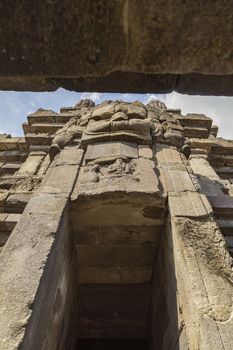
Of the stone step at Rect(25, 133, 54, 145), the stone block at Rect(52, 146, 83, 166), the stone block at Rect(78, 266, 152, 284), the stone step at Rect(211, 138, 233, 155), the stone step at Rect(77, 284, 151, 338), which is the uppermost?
the stone step at Rect(211, 138, 233, 155)

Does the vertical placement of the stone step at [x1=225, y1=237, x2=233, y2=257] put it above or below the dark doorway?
above

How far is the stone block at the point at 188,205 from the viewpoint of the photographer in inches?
115

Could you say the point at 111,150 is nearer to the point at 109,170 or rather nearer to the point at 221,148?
the point at 109,170

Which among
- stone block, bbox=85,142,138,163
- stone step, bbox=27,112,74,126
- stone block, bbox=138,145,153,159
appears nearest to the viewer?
stone block, bbox=85,142,138,163

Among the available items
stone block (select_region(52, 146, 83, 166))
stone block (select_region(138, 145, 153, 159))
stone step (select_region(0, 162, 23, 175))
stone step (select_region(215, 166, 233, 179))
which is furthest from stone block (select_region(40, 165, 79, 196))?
stone step (select_region(215, 166, 233, 179))

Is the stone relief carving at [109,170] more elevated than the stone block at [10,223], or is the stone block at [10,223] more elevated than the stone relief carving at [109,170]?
the stone relief carving at [109,170]

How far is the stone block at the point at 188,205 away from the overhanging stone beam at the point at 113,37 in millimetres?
1708

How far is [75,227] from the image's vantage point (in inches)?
127

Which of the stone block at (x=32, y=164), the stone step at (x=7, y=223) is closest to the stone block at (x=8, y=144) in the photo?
the stone block at (x=32, y=164)

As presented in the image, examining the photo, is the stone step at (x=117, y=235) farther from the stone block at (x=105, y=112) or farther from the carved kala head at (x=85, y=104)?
the carved kala head at (x=85, y=104)

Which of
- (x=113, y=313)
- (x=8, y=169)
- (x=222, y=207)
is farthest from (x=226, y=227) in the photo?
(x=8, y=169)

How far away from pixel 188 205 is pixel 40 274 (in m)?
1.55

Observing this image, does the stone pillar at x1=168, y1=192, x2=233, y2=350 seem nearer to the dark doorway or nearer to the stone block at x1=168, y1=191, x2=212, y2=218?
the stone block at x1=168, y1=191, x2=212, y2=218

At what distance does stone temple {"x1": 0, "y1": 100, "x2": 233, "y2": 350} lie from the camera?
2188 millimetres
